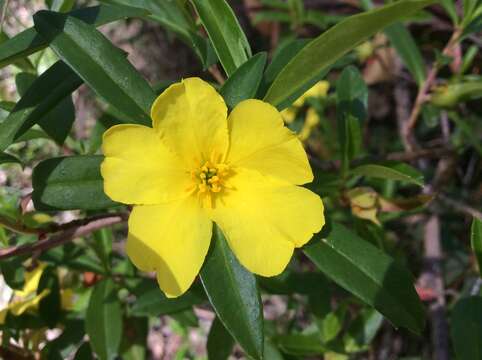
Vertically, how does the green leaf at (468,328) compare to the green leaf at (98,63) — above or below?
below

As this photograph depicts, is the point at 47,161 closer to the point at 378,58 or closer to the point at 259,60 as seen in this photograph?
the point at 259,60

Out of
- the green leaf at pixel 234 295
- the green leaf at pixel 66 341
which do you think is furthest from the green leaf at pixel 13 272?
the green leaf at pixel 234 295

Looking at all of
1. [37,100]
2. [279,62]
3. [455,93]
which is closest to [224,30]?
[279,62]

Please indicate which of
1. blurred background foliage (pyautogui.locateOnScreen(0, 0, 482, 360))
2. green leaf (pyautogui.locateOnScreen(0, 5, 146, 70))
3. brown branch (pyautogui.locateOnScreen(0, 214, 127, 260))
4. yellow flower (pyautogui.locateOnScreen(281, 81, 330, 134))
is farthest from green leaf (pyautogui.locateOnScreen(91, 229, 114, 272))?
yellow flower (pyautogui.locateOnScreen(281, 81, 330, 134))

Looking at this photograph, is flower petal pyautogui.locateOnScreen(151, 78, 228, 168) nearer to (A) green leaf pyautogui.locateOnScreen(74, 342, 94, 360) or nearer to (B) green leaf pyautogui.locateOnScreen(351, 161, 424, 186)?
(B) green leaf pyautogui.locateOnScreen(351, 161, 424, 186)

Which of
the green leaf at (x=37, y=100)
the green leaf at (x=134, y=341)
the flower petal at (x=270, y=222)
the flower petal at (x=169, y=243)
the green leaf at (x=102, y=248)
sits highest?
the green leaf at (x=37, y=100)

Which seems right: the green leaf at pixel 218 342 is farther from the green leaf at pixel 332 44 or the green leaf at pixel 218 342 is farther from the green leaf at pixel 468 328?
the green leaf at pixel 332 44

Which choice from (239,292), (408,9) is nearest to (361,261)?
(239,292)
